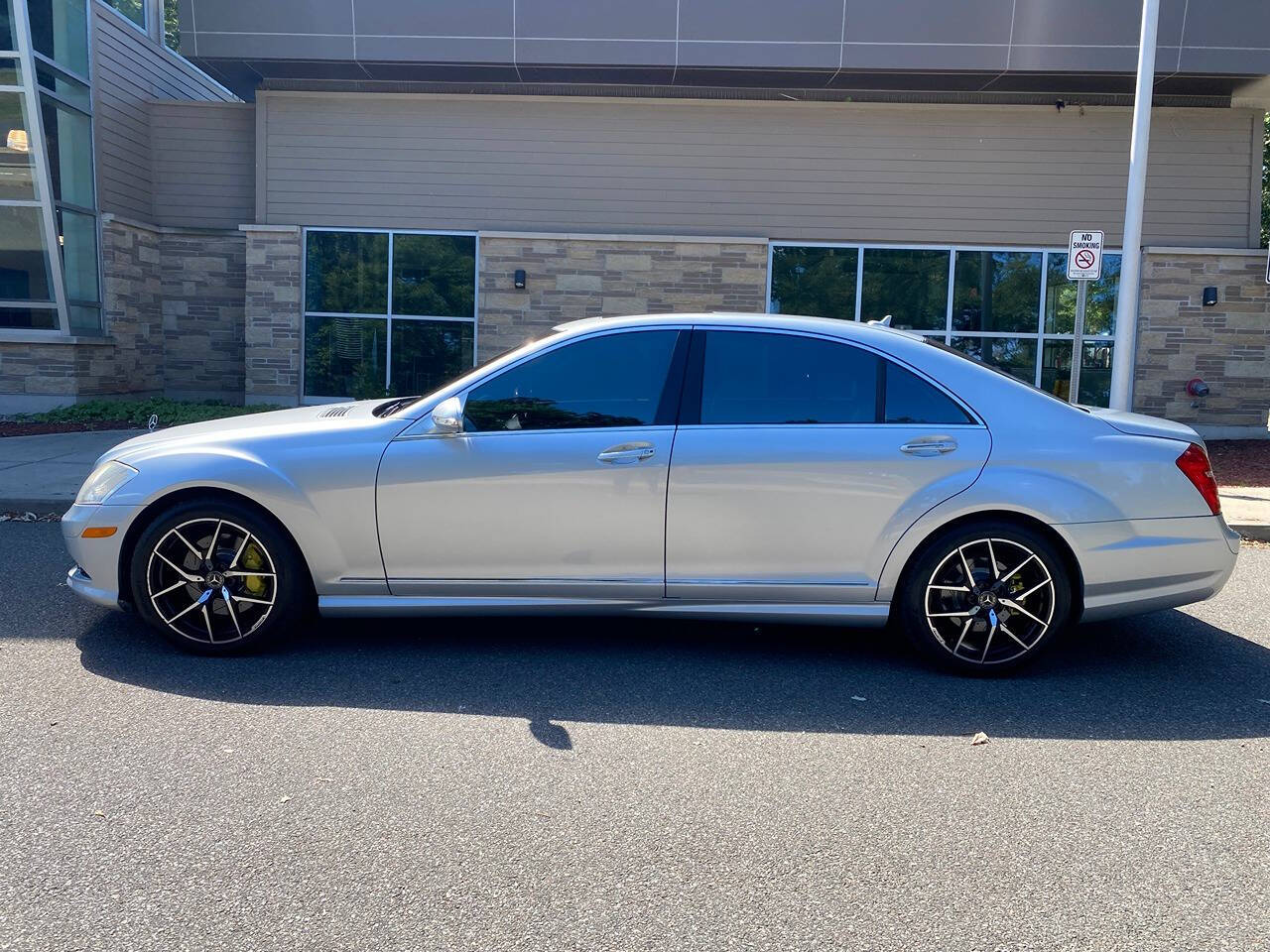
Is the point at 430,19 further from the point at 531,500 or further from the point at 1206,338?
the point at 1206,338

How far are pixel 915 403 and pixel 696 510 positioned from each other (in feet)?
3.78

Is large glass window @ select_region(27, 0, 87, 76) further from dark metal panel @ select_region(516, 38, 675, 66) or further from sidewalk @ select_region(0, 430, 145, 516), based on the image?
dark metal panel @ select_region(516, 38, 675, 66)

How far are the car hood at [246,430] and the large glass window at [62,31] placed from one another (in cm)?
1120

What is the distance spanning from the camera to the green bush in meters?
13.5

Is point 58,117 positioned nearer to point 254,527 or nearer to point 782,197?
point 782,197

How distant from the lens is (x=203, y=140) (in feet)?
52.3

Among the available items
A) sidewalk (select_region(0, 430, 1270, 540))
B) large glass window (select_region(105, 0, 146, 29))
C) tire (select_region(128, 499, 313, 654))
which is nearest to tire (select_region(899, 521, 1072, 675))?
tire (select_region(128, 499, 313, 654))

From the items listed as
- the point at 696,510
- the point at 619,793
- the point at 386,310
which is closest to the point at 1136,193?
the point at 696,510

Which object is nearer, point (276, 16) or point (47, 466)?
point (47, 466)

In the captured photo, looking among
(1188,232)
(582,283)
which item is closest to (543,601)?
(582,283)

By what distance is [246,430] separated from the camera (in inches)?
199

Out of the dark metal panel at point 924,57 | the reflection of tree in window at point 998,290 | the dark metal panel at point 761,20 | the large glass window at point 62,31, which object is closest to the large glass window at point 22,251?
the large glass window at point 62,31

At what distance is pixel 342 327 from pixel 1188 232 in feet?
38.8

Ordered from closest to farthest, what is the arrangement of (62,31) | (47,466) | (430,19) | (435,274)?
(47,466) → (430,19) → (62,31) → (435,274)
